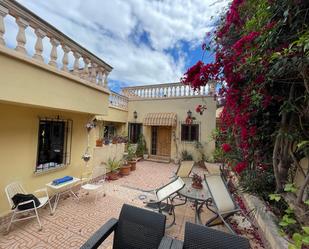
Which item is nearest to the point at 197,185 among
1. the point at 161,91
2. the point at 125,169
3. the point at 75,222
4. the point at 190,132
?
the point at 75,222

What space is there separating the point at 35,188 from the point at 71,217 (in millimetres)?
1917

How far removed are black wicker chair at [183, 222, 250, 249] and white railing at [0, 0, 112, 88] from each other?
5.49 meters

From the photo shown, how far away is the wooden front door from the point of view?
1552 cm

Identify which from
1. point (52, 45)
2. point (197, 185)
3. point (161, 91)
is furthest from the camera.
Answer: point (161, 91)

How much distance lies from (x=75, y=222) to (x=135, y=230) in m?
3.20

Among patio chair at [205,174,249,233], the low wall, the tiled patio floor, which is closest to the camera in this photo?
the tiled patio floor

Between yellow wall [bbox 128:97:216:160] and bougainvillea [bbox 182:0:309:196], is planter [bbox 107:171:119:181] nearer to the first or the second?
yellow wall [bbox 128:97:216:160]

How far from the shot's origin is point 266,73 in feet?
9.02

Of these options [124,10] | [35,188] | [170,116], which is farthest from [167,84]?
[35,188]

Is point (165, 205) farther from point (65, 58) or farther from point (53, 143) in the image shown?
point (65, 58)

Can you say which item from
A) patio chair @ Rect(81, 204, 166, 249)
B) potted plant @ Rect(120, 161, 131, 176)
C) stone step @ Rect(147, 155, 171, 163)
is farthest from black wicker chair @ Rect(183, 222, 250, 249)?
stone step @ Rect(147, 155, 171, 163)

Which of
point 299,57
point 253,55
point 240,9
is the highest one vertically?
point 240,9

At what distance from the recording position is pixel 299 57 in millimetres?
2154

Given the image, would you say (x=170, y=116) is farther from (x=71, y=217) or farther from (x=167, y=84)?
(x=71, y=217)
